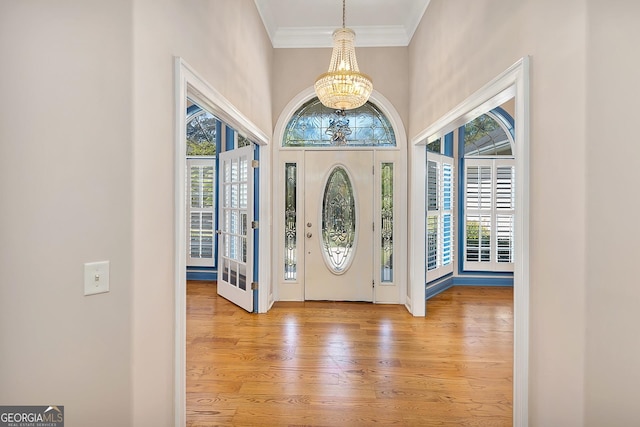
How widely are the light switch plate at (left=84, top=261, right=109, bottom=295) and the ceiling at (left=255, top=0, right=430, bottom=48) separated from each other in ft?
10.2

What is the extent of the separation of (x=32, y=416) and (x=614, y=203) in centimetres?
238

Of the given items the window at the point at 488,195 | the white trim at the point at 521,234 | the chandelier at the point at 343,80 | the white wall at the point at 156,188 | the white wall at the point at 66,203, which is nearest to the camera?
the white wall at the point at 66,203

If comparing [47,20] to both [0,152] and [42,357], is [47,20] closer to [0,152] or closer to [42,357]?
[0,152]

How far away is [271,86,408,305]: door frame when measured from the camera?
4031 mm

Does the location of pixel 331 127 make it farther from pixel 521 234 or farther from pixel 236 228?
pixel 521 234

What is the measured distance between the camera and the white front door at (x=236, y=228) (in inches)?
149

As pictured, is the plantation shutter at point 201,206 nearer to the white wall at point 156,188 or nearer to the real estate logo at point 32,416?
the white wall at point 156,188

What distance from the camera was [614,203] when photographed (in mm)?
→ 1229

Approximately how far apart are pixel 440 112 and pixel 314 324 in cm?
250

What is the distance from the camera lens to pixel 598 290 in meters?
1.23

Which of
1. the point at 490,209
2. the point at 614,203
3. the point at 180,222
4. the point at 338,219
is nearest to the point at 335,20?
the point at 338,219

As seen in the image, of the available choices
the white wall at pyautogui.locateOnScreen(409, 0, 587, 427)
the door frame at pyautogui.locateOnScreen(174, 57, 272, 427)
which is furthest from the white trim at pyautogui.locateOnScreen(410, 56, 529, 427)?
the door frame at pyautogui.locateOnScreen(174, 57, 272, 427)

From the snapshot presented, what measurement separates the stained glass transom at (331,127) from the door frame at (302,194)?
0.28 feet

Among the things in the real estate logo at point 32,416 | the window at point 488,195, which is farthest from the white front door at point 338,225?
the real estate logo at point 32,416
